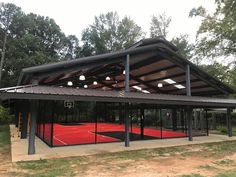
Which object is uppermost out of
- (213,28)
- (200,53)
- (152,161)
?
(213,28)

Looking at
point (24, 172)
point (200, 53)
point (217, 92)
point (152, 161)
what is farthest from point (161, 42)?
point (200, 53)

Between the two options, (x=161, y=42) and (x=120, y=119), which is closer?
(x=161, y=42)

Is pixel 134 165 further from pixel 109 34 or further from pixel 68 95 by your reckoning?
pixel 109 34

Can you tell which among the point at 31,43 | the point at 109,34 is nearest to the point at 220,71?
the point at 109,34

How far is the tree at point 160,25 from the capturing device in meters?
35.4

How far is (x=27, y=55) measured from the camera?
31.3 m

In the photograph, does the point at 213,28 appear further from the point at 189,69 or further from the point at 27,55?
the point at 27,55

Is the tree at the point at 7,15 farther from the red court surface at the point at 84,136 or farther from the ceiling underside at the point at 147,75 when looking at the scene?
the ceiling underside at the point at 147,75

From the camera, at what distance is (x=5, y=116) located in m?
23.6

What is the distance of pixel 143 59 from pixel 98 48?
2486 cm

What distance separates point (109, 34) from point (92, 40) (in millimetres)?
2860

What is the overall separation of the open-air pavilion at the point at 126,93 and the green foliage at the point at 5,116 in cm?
587

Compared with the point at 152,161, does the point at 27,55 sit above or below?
above

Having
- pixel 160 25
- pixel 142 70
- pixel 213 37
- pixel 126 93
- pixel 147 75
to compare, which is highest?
pixel 160 25
